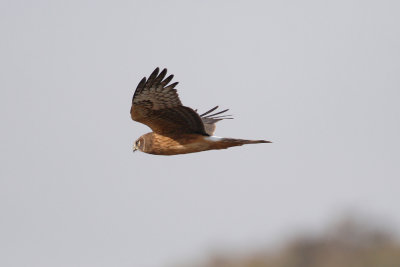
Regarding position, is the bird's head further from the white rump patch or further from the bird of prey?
the white rump patch

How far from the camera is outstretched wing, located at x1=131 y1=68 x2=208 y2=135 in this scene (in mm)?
Result: 14148

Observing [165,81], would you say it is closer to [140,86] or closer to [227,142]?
[140,86]

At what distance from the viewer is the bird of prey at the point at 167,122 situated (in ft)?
46.5

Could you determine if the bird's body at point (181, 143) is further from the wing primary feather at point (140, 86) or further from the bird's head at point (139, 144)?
the wing primary feather at point (140, 86)

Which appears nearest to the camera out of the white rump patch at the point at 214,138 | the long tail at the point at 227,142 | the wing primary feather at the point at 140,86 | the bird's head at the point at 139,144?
the wing primary feather at the point at 140,86

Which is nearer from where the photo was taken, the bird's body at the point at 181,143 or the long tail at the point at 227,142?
the long tail at the point at 227,142

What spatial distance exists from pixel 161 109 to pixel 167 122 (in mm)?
414

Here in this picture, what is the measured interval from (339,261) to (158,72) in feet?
149

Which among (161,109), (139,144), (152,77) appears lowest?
(139,144)

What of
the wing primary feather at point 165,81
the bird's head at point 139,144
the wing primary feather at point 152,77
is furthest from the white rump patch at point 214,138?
the wing primary feather at point 152,77

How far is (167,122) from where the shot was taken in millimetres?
14844

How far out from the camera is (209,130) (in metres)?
16.5

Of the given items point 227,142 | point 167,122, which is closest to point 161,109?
point 167,122

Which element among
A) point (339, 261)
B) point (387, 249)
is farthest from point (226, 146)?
point (339, 261)
